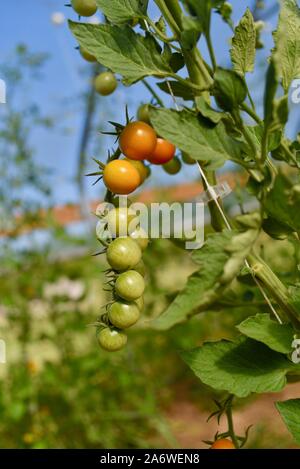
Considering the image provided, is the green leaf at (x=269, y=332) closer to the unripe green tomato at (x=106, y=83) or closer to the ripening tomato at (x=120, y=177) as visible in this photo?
the ripening tomato at (x=120, y=177)

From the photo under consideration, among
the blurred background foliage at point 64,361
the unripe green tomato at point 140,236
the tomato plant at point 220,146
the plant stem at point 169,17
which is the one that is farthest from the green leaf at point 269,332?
the blurred background foliage at point 64,361

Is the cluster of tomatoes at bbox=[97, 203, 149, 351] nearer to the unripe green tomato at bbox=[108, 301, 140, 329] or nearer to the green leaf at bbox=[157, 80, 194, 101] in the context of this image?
the unripe green tomato at bbox=[108, 301, 140, 329]

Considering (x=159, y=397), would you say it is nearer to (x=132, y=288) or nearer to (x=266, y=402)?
(x=266, y=402)

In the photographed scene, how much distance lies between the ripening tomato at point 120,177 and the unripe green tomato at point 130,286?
0.22 feet

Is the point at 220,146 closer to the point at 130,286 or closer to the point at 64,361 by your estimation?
the point at 130,286

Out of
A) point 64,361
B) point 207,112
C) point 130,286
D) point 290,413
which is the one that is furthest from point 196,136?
point 64,361

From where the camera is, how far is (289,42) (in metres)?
0.42

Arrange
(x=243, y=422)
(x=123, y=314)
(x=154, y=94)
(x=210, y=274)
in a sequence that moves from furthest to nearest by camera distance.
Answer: (x=243, y=422) < (x=154, y=94) < (x=123, y=314) < (x=210, y=274)

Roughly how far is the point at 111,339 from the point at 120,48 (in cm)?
22

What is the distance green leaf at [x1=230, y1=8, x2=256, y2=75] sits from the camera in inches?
16.3

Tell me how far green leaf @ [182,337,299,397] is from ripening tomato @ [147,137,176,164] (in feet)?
0.57

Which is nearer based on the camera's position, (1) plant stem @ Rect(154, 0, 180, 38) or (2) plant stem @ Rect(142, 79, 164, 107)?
(1) plant stem @ Rect(154, 0, 180, 38)

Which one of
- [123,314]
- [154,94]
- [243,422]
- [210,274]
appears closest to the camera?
[210,274]

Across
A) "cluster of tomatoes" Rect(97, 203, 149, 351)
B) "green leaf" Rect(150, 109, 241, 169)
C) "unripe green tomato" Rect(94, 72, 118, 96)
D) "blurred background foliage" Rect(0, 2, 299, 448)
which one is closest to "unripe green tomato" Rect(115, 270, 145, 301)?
"cluster of tomatoes" Rect(97, 203, 149, 351)
